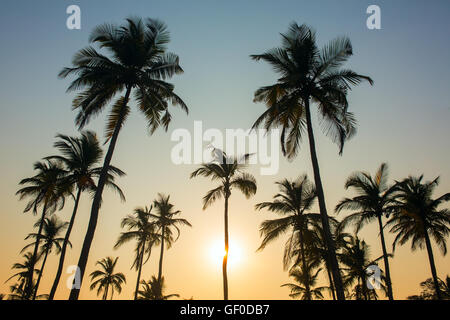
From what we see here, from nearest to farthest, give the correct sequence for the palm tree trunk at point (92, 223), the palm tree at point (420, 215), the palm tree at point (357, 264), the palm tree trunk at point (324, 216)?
1. the palm tree trunk at point (92, 223)
2. the palm tree trunk at point (324, 216)
3. the palm tree at point (420, 215)
4. the palm tree at point (357, 264)

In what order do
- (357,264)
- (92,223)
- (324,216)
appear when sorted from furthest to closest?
(357,264) < (324,216) < (92,223)

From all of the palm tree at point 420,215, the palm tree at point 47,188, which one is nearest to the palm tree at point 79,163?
the palm tree at point 47,188

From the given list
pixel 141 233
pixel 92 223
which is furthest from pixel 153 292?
pixel 92 223

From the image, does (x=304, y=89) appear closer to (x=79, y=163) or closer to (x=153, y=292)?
(x=79, y=163)

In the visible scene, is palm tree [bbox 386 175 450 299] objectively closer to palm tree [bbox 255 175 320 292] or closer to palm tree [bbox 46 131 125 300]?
palm tree [bbox 255 175 320 292]

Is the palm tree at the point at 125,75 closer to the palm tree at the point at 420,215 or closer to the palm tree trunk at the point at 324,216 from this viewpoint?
the palm tree trunk at the point at 324,216

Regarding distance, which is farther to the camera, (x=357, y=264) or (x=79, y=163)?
(x=357, y=264)

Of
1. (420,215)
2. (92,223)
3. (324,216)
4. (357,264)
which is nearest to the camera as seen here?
(92,223)

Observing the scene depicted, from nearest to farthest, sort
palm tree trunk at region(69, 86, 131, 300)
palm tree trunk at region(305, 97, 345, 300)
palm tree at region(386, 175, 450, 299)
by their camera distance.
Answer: palm tree trunk at region(69, 86, 131, 300) < palm tree trunk at region(305, 97, 345, 300) < palm tree at region(386, 175, 450, 299)

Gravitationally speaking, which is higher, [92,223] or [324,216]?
[324,216]

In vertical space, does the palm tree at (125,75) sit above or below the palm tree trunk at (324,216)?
above

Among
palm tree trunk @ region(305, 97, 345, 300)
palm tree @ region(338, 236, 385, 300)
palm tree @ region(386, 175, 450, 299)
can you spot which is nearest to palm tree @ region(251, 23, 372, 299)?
palm tree trunk @ region(305, 97, 345, 300)
